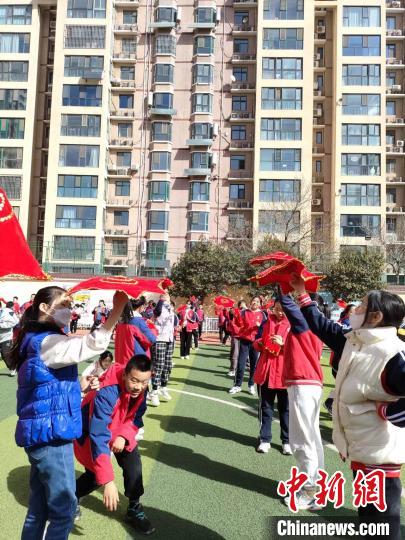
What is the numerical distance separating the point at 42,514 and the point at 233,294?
31.9 metres

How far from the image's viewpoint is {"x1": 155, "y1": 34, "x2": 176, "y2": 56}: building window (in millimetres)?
40875

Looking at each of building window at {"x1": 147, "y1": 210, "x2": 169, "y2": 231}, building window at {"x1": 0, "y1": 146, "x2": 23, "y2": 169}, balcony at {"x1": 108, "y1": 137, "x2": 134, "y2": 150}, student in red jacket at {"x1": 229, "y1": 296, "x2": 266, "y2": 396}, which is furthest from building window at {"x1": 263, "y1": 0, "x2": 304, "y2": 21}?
student in red jacket at {"x1": 229, "y1": 296, "x2": 266, "y2": 396}

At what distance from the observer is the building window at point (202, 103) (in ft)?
133

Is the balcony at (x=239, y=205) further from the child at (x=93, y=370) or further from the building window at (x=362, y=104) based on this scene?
the child at (x=93, y=370)

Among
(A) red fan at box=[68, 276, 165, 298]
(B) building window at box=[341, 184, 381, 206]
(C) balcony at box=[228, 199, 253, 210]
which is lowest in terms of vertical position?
(A) red fan at box=[68, 276, 165, 298]

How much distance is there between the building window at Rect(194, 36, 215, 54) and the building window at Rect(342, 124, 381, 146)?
13228mm

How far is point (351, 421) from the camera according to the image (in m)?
2.63

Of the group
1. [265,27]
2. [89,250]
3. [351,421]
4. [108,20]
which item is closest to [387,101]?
[265,27]

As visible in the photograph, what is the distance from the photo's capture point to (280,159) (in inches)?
1538

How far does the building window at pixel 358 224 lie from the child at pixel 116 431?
122ft

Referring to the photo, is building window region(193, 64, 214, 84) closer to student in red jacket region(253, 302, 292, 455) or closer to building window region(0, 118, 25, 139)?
building window region(0, 118, 25, 139)

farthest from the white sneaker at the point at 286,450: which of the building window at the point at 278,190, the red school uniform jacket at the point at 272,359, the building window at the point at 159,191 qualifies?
the building window at the point at 159,191

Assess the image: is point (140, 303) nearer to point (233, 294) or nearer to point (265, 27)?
point (233, 294)

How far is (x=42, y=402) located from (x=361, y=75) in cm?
4298
